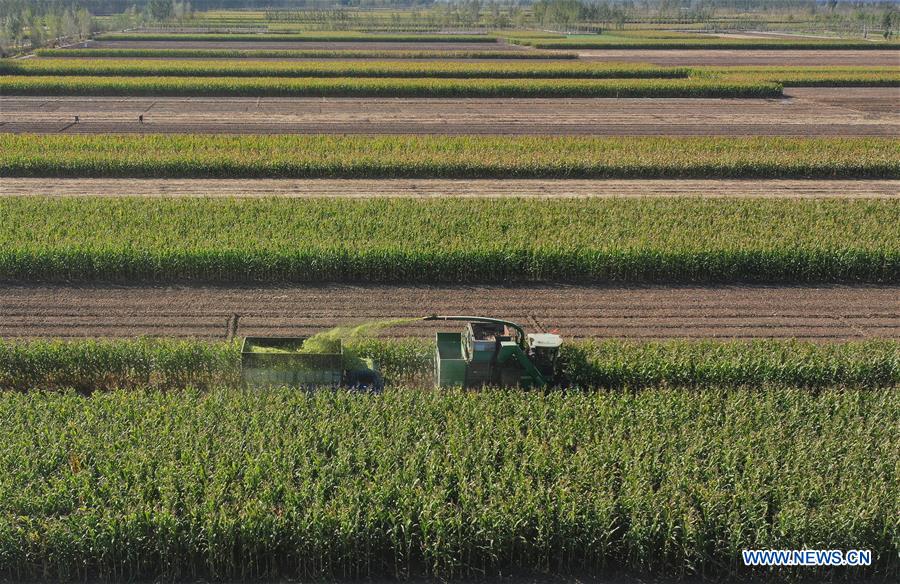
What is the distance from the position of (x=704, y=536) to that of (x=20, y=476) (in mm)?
10077

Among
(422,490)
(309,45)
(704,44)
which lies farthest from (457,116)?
(704,44)

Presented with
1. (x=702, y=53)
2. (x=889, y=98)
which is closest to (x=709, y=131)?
(x=889, y=98)

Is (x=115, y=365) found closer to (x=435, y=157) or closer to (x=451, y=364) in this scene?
(x=451, y=364)

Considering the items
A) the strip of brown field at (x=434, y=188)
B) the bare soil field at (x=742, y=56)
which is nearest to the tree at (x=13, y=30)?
the strip of brown field at (x=434, y=188)

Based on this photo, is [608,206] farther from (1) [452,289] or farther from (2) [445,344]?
(2) [445,344]

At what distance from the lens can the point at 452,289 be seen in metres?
22.2

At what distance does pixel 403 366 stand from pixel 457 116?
30.6m

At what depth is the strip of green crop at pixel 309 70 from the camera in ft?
190

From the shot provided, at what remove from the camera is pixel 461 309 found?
20.9 meters

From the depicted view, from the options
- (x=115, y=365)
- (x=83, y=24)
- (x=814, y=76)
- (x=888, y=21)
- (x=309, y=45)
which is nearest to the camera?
(x=115, y=365)

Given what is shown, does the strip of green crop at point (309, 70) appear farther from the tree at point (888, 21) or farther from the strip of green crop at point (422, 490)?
the tree at point (888, 21)

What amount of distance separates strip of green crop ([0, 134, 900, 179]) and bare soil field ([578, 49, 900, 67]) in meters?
37.5

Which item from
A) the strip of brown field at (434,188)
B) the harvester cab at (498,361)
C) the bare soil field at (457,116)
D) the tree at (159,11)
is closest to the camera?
the harvester cab at (498,361)

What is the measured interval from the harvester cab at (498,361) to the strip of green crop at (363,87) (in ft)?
129
